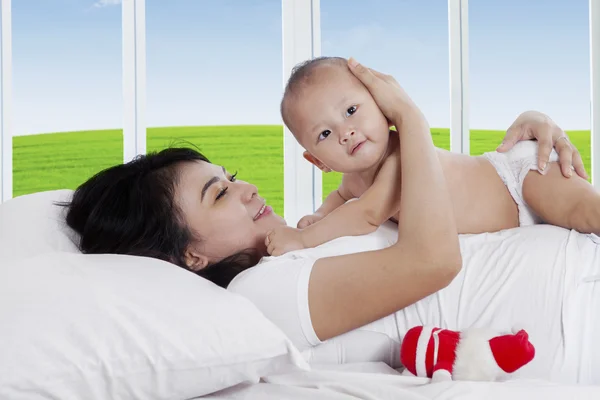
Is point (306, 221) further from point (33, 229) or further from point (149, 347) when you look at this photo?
A: point (149, 347)

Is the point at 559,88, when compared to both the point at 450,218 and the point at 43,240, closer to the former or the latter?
the point at 450,218

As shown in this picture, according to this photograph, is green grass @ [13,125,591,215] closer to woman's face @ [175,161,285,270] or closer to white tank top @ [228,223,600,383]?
woman's face @ [175,161,285,270]

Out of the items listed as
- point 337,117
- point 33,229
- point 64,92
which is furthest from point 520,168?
point 64,92

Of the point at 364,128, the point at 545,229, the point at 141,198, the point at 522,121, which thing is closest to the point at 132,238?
the point at 141,198

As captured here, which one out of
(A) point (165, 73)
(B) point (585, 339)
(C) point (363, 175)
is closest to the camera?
(B) point (585, 339)

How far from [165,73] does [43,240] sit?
2.52m

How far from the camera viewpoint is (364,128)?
1.50 metres

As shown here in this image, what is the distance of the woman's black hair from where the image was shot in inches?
55.0

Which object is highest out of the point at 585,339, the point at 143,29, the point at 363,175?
the point at 143,29

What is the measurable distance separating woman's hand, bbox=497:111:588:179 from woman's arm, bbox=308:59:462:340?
37 centimetres

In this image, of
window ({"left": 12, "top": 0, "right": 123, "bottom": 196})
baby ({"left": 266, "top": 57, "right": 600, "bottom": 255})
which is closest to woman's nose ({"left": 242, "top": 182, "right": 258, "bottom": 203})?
baby ({"left": 266, "top": 57, "right": 600, "bottom": 255})

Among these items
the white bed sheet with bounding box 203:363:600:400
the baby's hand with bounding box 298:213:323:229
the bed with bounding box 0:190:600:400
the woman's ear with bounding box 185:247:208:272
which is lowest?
the white bed sheet with bounding box 203:363:600:400

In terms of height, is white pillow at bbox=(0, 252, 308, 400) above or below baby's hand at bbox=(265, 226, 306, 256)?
below

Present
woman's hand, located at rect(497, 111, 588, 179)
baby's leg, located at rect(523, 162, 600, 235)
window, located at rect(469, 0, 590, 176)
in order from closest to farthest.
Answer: baby's leg, located at rect(523, 162, 600, 235), woman's hand, located at rect(497, 111, 588, 179), window, located at rect(469, 0, 590, 176)
